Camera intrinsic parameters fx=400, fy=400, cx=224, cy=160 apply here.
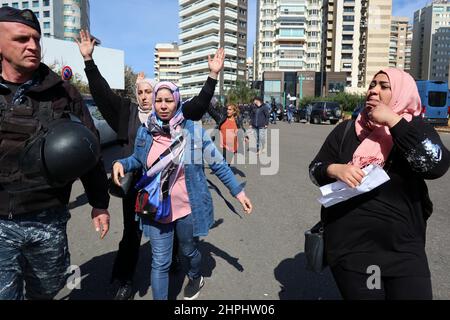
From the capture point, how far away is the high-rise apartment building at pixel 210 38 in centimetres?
10331

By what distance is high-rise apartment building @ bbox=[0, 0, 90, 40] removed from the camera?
3989 inches

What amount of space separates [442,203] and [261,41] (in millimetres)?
108775

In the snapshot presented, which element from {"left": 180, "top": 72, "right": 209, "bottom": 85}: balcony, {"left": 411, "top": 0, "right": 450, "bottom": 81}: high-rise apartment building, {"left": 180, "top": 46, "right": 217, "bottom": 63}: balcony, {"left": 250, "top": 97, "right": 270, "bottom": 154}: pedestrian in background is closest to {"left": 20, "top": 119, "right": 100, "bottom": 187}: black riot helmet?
{"left": 250, "top": 97, "right": 270, "bottom": 154}: pedestrian in background

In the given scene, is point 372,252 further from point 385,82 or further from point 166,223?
point 166,223

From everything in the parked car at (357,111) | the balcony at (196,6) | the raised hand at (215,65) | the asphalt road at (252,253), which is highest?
the balcony at (196,6)

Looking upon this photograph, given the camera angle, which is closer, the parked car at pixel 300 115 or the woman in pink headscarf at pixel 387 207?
the woman in pink headscarf at pixel 387 207

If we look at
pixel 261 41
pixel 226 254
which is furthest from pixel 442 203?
pixel 261 41

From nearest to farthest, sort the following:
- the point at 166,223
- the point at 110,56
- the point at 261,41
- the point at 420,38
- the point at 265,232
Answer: the point at 166,223 < the point at 265,232 < the point at 110,56 < the point at 261,41 < the point at 420,38

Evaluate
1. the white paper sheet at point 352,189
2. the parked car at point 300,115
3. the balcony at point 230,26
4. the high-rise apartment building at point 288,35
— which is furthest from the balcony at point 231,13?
the white paper sheet at point 352,189

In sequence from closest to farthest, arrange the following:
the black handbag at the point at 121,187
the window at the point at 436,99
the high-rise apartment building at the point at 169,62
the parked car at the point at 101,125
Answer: the black handbag at the point at 121,187, the parked car at the point at 101,125, the window at the point at 436,99, the high-rise apartment building at the point at 169,62

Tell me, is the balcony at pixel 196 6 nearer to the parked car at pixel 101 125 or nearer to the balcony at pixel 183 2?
the balcony at pixel 183 2

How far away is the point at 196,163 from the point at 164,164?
268 mm

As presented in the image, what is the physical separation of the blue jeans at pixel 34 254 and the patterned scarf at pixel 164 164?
757 millimetres

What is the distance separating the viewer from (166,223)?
10.1 ft
